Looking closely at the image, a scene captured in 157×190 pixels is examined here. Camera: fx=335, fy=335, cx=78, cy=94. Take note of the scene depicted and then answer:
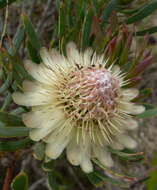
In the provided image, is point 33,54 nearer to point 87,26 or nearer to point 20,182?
point 87,26

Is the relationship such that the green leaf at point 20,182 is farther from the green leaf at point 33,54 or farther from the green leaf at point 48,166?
the green leaf at point 33,54

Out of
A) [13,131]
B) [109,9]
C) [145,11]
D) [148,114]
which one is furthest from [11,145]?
[145,11]

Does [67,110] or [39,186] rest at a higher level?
[67,110]

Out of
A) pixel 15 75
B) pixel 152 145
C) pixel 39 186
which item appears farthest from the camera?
pixel 152 145

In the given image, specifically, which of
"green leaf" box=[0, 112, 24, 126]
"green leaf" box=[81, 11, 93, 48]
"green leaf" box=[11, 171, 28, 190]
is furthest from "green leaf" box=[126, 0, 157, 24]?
"green leaf" box=[11, 171, 28, 190]

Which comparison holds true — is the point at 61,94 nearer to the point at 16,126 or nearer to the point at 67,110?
the point at 67,110

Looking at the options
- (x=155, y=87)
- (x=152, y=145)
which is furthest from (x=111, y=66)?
(x=155, y=87)

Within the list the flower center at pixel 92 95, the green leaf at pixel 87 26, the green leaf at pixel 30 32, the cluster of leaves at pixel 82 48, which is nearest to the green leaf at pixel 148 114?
the cluster of leaves at pixel 82 48
